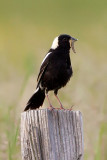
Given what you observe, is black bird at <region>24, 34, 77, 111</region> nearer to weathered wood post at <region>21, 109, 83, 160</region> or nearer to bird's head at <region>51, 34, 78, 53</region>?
bird's head at <region>51, 34, 78, 53</region>

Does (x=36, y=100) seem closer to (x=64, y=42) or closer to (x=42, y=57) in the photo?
(x=64, y=42)

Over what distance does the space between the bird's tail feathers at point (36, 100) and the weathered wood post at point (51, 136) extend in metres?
1.15

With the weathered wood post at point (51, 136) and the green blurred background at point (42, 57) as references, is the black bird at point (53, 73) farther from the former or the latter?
the weathered wood post at point (51, 136)

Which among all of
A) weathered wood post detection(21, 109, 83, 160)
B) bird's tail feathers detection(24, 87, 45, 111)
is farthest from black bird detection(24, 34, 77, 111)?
weathered wood post detection(21, 109, 83, 160)

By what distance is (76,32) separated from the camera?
12211mm

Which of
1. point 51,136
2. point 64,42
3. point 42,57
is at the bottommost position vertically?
point 51,136

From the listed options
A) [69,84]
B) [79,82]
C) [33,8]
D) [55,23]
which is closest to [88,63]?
[79,82]

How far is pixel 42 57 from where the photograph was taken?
317 inches

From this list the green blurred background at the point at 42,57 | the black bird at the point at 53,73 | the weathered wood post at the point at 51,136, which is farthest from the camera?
the black bird at the point at 53,73

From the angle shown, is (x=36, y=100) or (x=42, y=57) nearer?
(x=36, y=100)

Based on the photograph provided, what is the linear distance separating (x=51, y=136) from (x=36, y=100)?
1426 millimetres

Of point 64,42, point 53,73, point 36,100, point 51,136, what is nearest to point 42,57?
point 64,42

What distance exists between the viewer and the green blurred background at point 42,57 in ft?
15.2

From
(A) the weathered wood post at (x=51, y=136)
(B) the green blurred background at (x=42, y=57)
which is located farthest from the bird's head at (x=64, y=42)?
(A) the weathered wood post at (x=51, y=136)
